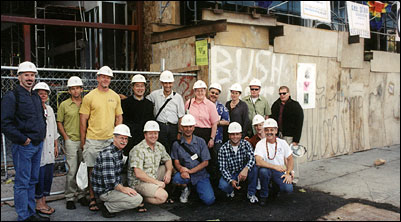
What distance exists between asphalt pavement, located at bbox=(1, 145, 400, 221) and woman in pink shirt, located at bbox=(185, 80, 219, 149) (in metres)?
1.02

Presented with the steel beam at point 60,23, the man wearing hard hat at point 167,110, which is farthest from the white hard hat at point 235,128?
the steel beam at point 60,23

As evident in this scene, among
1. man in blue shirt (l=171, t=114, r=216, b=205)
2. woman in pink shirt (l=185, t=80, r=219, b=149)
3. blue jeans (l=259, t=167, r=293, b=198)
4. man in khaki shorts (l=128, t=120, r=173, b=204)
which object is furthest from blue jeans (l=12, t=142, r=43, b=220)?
blue jeans (l=259, t=167, r=293, b=198)

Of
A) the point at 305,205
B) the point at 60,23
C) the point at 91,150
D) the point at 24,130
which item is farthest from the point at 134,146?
the point at 60,23

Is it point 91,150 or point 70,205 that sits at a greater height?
point 91,150

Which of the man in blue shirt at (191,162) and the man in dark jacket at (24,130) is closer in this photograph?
the man in dark jacket at (24,130)

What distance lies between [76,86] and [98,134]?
78cm

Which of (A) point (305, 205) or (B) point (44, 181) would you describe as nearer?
(B) point (44, 181)

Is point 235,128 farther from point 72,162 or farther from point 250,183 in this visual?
point 72,162

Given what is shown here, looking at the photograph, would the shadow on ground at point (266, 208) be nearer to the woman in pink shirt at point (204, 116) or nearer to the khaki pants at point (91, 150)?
the woman in pink shirt at point (204, 116)

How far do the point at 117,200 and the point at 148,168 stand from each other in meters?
0.62

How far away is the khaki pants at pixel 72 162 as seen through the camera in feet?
17.2

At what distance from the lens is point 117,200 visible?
16.2ft

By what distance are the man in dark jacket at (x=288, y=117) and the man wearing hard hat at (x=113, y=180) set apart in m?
3.22

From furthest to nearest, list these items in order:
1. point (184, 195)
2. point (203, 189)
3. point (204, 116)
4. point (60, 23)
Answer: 1. point (60, 23)
2. point (204, 116)
3. point (184, 195)
4. point (203, 189)
